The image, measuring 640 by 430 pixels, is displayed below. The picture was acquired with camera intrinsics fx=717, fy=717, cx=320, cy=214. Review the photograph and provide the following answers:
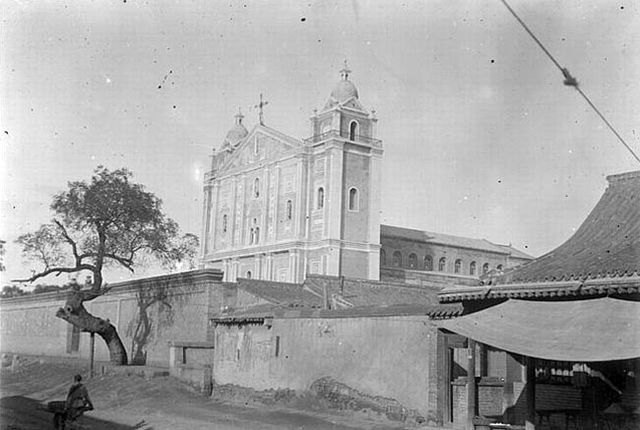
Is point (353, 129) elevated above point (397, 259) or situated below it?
above

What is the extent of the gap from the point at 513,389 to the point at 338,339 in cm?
430

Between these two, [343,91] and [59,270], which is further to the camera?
[343,91]

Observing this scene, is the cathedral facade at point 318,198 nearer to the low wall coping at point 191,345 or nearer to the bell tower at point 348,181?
the bell tower at point 348,181

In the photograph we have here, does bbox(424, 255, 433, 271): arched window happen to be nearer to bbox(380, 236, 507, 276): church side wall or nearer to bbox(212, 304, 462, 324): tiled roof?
bbox(380, 236, 507, 276): church side wall

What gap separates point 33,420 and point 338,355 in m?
7.21

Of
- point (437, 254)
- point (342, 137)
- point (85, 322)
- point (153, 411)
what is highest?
point (342, 137)

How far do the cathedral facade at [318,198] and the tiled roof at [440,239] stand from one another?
298 inches

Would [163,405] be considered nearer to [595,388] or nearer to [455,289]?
[455,289]

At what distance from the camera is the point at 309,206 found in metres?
48.5

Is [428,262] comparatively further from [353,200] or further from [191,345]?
[191,345]

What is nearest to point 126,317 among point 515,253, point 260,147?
point 260,147

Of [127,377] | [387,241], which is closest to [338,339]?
[127,377]

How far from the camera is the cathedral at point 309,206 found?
47.1 m

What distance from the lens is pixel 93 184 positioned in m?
24.1
